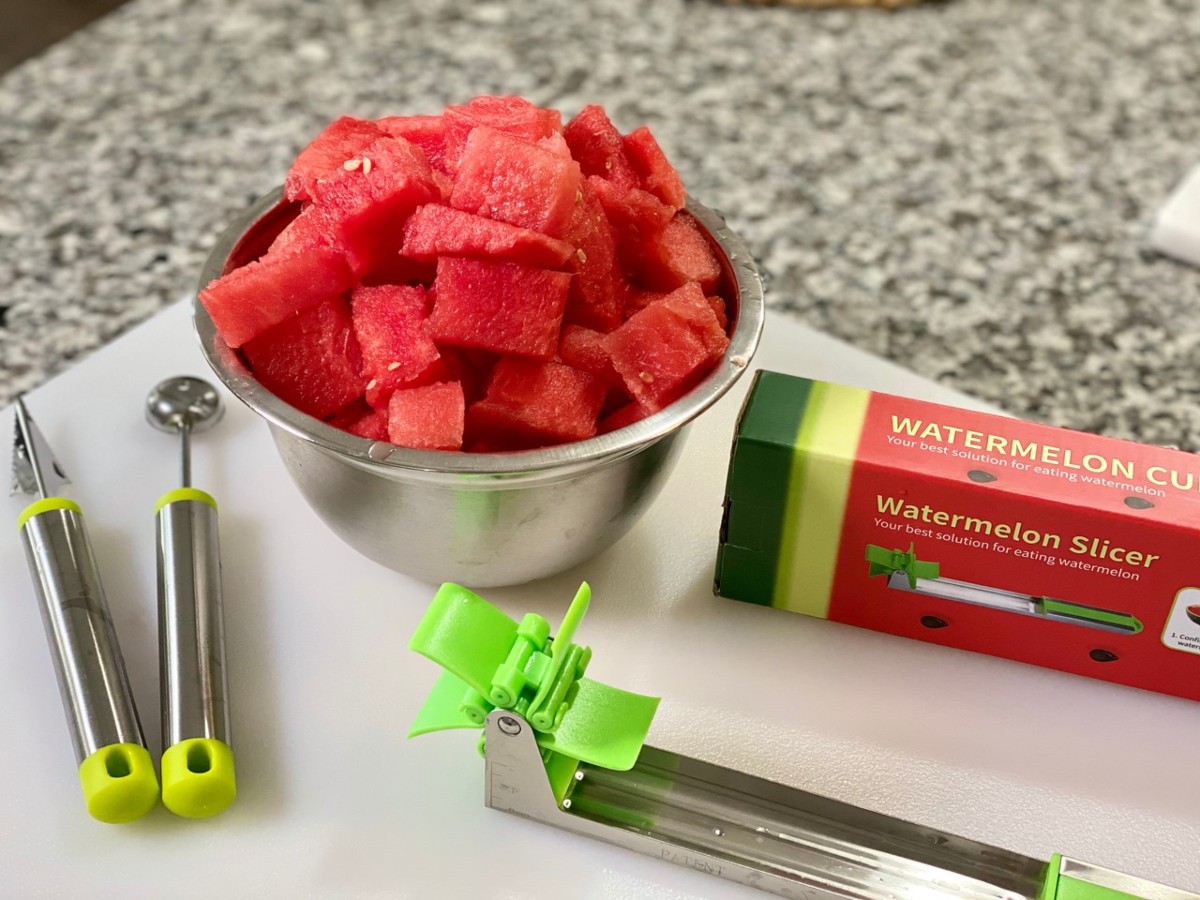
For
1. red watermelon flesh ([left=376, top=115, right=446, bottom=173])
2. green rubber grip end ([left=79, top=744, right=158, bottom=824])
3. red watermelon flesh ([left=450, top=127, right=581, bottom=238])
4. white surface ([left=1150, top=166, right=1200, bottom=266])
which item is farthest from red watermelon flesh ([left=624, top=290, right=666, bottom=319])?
white surface ([left=1150, top=166, right=1200, bottom=266])

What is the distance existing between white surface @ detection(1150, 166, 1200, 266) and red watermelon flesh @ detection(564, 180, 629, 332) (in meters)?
1.07

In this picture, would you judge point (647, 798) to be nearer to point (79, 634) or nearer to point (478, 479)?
point (478, 479)

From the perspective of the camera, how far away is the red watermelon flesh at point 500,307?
1017 millimetres

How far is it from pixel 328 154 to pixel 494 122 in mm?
150

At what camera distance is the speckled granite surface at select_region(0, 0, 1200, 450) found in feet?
5.49

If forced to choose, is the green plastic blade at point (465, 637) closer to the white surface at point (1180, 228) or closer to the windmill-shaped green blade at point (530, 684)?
the windmill-shaped green blade at point (530, 684)

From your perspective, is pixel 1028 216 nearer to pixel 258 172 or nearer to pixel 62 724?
pixel 258 172

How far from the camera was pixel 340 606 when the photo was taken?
1203 mm

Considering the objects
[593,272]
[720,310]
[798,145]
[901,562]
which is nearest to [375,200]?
[593,272]

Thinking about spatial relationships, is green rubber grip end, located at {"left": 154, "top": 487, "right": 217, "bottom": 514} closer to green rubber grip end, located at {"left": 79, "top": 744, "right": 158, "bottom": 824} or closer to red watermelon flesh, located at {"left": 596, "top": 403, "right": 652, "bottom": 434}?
green rubber grip end, located at {"left": 79, "top": 744, "right": 158, "bottom": 824}

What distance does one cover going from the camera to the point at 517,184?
103 cm

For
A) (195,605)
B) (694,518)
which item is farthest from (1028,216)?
(195,605)

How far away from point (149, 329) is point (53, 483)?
0.29 meters

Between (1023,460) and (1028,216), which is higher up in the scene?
(1023,460)
